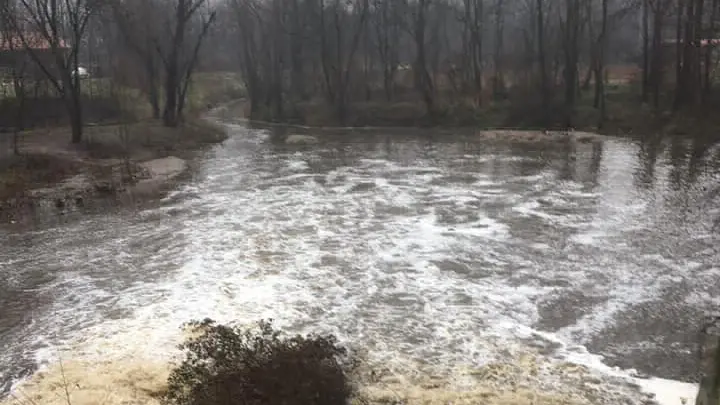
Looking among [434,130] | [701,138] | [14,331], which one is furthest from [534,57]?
[14,331]

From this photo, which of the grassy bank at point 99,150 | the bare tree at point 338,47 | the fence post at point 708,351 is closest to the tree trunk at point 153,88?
the grassy bank at point 99,150

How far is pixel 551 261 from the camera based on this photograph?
1352cm

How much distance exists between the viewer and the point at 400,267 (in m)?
13.4

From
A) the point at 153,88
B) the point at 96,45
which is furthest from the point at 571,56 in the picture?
the point at 96,45

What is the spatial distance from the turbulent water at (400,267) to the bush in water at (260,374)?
129 centimetres

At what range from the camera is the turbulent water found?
→ 999 cm

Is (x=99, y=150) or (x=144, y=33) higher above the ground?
(x=144, y=33)

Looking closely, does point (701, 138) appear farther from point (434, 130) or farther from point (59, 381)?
point (59, 381)

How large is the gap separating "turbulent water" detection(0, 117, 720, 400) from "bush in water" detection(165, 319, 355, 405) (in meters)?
1.29

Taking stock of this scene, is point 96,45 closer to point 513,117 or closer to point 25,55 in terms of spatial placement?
point 25,55

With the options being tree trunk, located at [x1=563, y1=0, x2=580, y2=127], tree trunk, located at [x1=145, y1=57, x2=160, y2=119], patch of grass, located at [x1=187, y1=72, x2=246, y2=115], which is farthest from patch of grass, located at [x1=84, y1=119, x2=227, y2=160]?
tree trunk, located at [x1=563, y1=0, x2=580, y2=127]

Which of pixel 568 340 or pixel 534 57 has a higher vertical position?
pixel 534 57

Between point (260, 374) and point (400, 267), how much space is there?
6416mm

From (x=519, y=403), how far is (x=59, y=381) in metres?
5.59
